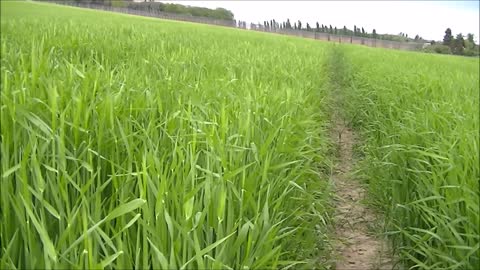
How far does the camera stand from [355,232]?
2.94 metres

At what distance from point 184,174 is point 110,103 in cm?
53

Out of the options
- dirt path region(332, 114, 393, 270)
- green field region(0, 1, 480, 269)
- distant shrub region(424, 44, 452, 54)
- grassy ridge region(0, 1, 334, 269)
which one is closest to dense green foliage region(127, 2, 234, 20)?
green field region(0, 1, 480, 269)

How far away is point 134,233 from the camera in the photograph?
1406mm

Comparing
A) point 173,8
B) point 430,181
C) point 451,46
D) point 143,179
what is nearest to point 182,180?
point 143,179

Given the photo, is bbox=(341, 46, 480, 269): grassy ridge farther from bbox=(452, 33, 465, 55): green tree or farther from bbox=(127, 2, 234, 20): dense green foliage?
bbox=(452, 33, 465, 55): green tree

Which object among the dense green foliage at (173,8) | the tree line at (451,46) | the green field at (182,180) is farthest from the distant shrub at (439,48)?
the green field at (182,180)

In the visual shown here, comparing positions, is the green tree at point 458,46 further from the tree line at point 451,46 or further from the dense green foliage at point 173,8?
the dense green foliage at point 173,8

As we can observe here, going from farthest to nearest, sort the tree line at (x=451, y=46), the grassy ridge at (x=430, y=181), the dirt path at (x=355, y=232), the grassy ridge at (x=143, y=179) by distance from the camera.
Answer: the tree line at (x=451, y=46), the dirt path at (x=355, y=232), the grassy ridge at (x=430, y=181), the grassy ridge at (x=143, y=179)

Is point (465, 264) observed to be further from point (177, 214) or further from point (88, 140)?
point (88, 140)

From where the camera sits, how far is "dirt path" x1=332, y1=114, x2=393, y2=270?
2.60 meters

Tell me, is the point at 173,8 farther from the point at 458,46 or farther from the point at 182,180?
the point at 458,46

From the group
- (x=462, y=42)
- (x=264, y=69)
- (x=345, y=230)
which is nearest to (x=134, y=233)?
(x=345, y=230)

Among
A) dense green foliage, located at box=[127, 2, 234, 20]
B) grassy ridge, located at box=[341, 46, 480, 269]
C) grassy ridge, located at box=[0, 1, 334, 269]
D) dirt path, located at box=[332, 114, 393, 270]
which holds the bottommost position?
dirt path, located at box=[332, 114, 393, 270]

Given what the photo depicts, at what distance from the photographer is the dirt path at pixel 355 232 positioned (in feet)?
8.52
